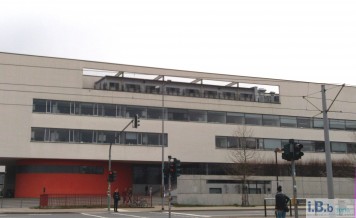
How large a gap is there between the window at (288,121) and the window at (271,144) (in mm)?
2702

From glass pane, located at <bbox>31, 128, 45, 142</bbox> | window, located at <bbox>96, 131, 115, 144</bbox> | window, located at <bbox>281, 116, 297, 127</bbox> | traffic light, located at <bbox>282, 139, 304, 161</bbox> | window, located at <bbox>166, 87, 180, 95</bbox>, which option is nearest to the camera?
traffic light, located at <bbox>282, 139, 304, 161</bbox>

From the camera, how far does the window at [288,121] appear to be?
62.4 meters

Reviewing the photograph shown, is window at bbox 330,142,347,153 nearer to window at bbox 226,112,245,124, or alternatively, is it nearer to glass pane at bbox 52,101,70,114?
window at bbox 226,112,245,124

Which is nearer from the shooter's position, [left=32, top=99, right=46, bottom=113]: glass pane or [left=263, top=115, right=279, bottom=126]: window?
[left=32, top=99, right=46, bottom=113]: glass pane

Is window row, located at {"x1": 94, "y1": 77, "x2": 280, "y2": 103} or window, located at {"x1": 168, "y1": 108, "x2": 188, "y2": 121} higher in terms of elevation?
window row, located at {"x1": 94, "y1": 77, "x2": 280, "y2": 103}

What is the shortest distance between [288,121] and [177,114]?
16.0 m

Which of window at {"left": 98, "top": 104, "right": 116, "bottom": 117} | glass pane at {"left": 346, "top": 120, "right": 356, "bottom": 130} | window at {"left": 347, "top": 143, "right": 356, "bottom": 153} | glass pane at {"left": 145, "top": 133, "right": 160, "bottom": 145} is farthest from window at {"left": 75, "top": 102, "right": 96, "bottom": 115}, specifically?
window at {"left": 347, "top": 143, "right": 356, "bottom": 153}

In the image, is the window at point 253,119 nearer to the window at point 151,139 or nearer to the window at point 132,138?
the window at point 151,139

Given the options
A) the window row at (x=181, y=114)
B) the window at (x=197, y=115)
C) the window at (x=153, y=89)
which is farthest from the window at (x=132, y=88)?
the window at (x=197, y=115)

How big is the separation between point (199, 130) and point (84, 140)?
46.7ft

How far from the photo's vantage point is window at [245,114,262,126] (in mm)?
60500

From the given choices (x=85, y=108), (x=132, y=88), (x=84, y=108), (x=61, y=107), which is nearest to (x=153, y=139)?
(x=132, y=88)

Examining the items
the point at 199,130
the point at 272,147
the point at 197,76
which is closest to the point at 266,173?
the point at 272,147

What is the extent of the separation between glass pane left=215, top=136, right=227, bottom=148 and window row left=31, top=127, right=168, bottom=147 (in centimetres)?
692
